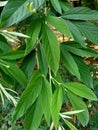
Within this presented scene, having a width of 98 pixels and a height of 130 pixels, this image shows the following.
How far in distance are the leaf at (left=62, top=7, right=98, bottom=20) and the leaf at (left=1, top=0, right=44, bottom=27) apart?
0.44 feet

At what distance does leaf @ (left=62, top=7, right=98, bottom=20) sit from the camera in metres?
0.87

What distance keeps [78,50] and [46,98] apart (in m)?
0.19

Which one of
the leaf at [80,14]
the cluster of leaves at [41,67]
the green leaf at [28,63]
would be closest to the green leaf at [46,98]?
the cluster of leaves at [41,67]

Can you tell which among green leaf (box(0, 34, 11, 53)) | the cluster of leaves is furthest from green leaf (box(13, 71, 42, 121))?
green leaf (box(0, 34, 11, 53))

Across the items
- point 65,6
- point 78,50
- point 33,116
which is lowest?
point 33,116

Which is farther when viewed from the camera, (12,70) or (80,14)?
(80,14)

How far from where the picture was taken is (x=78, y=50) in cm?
88

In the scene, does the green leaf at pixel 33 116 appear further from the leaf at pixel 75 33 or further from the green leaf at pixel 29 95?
the leaf at pixel 75 33

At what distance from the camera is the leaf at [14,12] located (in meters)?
0.75

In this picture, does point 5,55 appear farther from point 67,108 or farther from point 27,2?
point 67,108

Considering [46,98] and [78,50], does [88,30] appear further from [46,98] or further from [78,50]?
[46,98]

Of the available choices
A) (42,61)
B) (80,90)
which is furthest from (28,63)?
(80,90)

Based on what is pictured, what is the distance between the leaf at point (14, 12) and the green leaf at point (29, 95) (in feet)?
0.45

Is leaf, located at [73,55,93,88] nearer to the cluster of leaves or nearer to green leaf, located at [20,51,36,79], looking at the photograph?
the cluster of leaves
